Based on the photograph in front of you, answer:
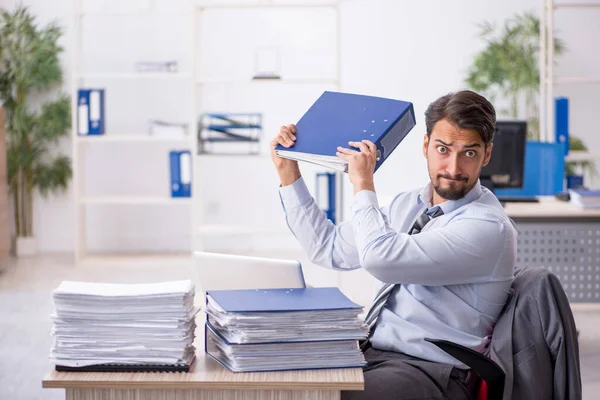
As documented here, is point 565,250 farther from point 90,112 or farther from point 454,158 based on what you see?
point 90,112

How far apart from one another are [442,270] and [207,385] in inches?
23.4

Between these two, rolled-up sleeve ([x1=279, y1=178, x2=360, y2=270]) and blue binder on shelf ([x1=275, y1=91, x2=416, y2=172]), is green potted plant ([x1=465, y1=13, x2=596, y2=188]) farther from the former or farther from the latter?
blue binder on shelf ([x1=275, y1=91, x2=416, y2=172])

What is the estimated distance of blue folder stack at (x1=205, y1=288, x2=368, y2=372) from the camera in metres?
1.74

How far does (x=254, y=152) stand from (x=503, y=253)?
4.20m

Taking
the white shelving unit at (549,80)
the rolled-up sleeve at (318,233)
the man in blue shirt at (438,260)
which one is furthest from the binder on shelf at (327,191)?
the man in blue shirt at (438,260)

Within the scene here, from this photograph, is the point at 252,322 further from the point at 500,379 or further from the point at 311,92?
the point at 311,92

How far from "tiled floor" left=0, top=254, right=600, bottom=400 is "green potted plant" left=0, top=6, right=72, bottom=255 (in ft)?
1.75

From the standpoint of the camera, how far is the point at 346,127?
201 cm

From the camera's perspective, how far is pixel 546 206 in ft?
15.2

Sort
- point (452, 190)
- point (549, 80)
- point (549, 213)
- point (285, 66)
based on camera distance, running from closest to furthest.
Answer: point (452, 190) < point (549, 213) < point (549, 80) < point (285, 66)

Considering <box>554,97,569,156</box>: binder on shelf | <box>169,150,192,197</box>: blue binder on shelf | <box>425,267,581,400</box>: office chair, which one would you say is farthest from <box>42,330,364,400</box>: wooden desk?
<box>169,150,192,197</box>: blue binder on shelf

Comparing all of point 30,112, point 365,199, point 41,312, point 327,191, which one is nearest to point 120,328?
point 365,199

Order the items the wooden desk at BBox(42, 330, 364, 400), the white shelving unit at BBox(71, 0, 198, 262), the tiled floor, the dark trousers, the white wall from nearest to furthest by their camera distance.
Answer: the wooden desk at BBox(42, 330, 364, 400) → the dark trousers → the tiled floor → the white shelving unit at BBox(71, 0, 198, 262) → the white wall

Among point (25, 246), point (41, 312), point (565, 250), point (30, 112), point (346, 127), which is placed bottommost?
point (41, 312)
